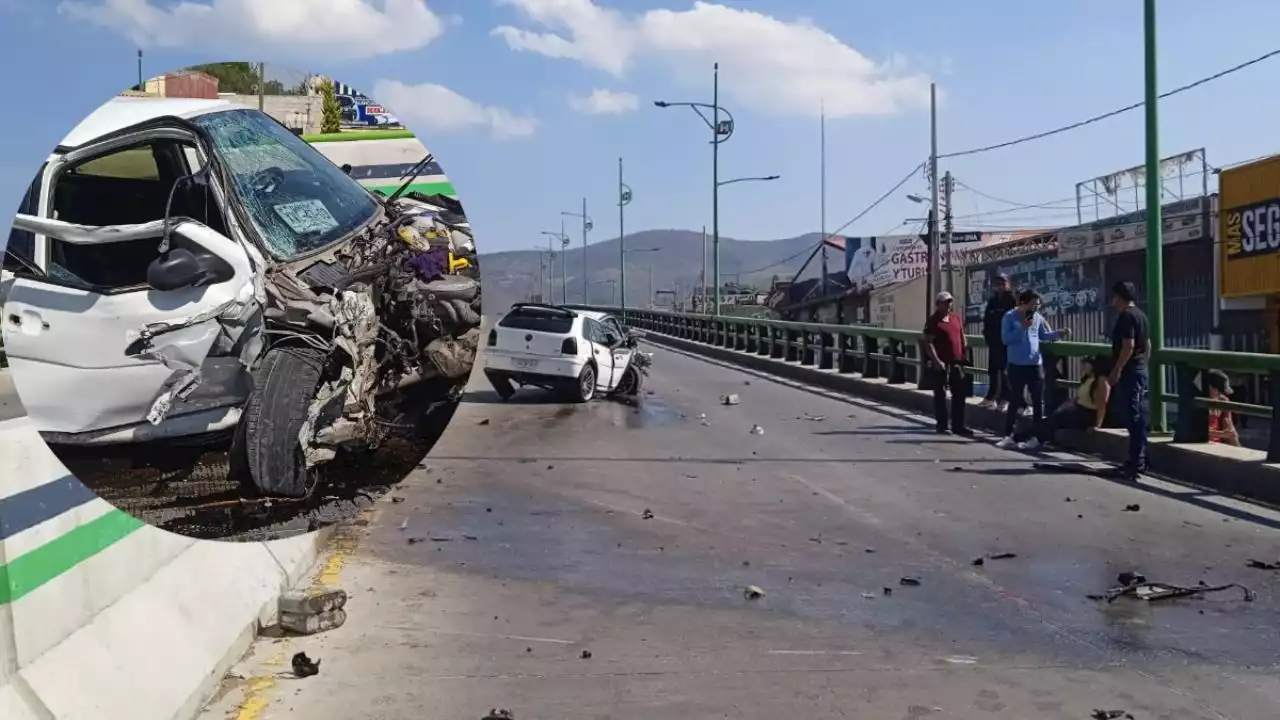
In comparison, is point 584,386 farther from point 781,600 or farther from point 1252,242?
point 1252,242

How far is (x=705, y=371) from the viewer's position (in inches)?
1266

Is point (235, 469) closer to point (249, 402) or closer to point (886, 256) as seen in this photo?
point (249, 402)

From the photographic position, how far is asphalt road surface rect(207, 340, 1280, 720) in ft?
18.1

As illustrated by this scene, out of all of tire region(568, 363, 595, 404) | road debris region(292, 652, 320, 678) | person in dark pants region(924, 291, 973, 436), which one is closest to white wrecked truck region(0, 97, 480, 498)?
road debris region(292, 652, 320, 678)

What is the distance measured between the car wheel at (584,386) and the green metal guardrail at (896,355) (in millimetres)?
5372

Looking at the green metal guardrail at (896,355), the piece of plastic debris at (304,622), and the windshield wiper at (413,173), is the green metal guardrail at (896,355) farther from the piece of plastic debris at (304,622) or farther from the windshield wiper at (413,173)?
the windshield wiper at (413,173)

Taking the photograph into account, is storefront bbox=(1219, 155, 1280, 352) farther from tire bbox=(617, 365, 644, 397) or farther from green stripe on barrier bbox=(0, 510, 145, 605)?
green stripe on barrier bbox=(0, 510, 145, 605)

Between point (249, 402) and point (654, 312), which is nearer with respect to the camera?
point (249, 402)

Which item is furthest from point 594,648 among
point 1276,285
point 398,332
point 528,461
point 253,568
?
point 1276,285

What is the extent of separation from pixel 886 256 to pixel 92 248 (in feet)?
226

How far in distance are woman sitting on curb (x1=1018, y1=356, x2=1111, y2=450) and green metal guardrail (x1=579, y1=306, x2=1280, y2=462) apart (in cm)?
20

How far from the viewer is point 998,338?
1644 centimetres

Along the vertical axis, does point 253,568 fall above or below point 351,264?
below

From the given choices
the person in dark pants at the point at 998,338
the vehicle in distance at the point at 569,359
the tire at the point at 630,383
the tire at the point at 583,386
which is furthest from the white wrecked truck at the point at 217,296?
the tire at the point at 630,383
